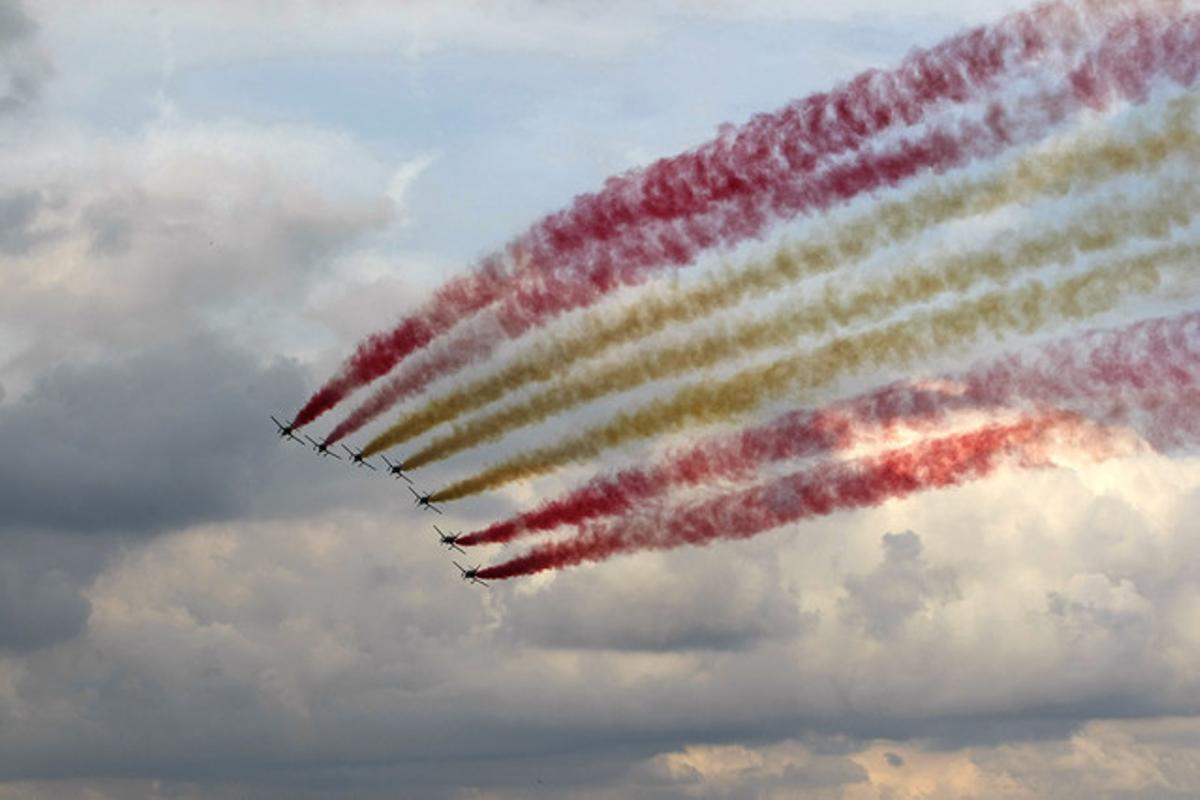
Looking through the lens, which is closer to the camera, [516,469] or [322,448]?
[516,469]

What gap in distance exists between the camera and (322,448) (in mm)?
102750

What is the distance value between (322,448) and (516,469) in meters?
10.8

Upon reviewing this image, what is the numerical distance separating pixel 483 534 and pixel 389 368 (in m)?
8.46

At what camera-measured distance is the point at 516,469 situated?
316ft

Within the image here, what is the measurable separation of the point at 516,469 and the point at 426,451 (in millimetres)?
4610

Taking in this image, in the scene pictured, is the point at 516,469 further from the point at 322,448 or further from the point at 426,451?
the point at 322,448

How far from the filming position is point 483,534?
100875 mm

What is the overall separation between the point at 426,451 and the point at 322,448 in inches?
247

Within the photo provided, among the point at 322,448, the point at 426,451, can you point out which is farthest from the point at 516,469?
the point at 322,448

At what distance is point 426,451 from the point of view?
324 ft

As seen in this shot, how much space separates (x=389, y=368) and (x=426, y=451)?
3.82m

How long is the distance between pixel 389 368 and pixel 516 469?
7.00 metres
